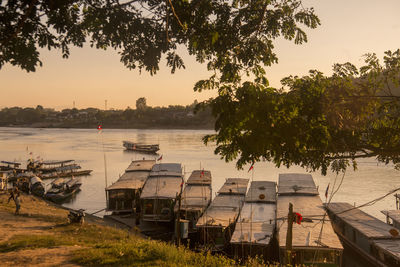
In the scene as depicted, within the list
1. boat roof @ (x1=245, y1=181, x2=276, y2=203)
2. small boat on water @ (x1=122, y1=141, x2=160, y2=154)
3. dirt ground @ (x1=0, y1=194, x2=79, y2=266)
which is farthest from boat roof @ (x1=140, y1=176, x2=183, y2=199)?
small boat on water @ (x1=122, y1=141, x2=160, y2=154)

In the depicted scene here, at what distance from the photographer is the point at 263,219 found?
2380 cm

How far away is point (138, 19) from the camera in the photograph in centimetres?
1198

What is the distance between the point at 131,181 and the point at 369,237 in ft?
70.9

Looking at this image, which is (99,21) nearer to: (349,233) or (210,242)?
(210,242)

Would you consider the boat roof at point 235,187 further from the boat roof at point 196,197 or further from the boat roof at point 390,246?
the boat roof at point 390,246

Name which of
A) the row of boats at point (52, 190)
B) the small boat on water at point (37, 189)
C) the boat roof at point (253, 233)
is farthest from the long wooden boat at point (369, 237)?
the small boat on water at point (37, 189)

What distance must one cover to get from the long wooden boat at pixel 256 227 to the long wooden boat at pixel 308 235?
70 cm

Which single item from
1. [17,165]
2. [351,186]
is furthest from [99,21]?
[17,165]

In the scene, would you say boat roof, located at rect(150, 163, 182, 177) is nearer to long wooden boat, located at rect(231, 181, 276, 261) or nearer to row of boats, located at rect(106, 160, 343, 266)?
row of boats, located at rect(106, 160, 343, 266)

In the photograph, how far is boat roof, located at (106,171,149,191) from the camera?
32844 mm

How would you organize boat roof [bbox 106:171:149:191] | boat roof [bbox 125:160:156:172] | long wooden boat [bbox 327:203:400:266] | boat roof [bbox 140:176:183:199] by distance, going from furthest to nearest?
1. boat roof [bbox 125:160:156:172]
2. boat roof [bbox 106:171:149:191]
3. boat roof [bbox 140:176:183:199]
4. long wooden boat [bbox 327:203:400:266]

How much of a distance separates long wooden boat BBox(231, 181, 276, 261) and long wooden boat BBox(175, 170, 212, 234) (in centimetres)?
343

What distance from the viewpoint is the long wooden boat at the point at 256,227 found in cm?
1964

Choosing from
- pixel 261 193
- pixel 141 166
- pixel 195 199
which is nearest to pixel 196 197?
pixel 195 199
